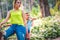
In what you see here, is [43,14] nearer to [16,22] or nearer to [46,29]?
[46,29]

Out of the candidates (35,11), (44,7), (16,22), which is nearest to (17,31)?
(16,22)

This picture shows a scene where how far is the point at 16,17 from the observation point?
11.7 feet

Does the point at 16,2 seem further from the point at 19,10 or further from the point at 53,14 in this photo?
the point at 53,14

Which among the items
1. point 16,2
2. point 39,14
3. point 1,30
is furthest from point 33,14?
point 1,30

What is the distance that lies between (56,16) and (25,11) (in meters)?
0.57

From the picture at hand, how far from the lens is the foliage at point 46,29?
367 centimetres

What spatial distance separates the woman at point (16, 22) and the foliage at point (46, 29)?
203 mm

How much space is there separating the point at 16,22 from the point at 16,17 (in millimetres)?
85

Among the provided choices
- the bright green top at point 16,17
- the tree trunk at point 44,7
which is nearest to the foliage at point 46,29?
the tree trunk at point 44,7

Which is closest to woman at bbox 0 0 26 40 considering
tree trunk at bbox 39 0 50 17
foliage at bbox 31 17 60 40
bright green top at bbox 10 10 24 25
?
bright green top at bbox 10 10 24 25

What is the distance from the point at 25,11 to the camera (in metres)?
3.63

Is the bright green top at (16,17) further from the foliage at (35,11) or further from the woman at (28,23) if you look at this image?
the foliage at (35,11)

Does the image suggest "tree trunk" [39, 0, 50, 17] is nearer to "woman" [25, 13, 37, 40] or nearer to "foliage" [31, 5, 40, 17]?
"foliage" [31, 5, 40, 17]

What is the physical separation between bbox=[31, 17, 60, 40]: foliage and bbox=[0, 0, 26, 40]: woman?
0.20 metres
